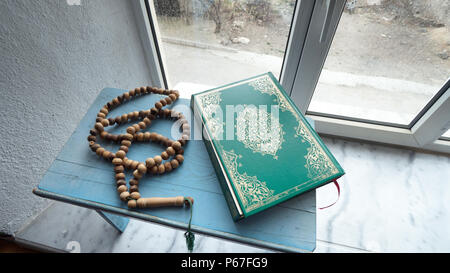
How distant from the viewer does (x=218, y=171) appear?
1.55 ft

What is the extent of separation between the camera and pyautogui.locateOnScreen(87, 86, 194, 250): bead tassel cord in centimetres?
43

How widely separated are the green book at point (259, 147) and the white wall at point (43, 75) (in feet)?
1.24

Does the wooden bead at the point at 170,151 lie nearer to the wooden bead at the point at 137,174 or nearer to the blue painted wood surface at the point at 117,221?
the wooden bead at the point at 137,174

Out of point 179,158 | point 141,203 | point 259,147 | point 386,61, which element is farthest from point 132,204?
point 386,61

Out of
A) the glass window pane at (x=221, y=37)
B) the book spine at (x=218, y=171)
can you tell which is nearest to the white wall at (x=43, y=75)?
the glass window pane at (x=221, y=37)

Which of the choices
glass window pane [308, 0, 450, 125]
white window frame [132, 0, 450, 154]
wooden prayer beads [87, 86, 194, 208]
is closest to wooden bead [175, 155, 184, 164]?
wooden prayer beads [87, 86, 194, 208]

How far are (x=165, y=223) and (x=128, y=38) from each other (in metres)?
0.69

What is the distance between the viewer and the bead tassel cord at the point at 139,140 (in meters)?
0.43

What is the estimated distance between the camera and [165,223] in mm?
424

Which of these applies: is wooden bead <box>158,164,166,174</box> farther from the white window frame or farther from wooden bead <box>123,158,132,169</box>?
the white window frame

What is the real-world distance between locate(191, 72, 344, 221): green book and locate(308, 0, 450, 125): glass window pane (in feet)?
1.20

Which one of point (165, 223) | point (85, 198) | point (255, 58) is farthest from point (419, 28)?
point (85, 198)

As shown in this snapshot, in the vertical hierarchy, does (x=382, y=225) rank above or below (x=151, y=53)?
below
